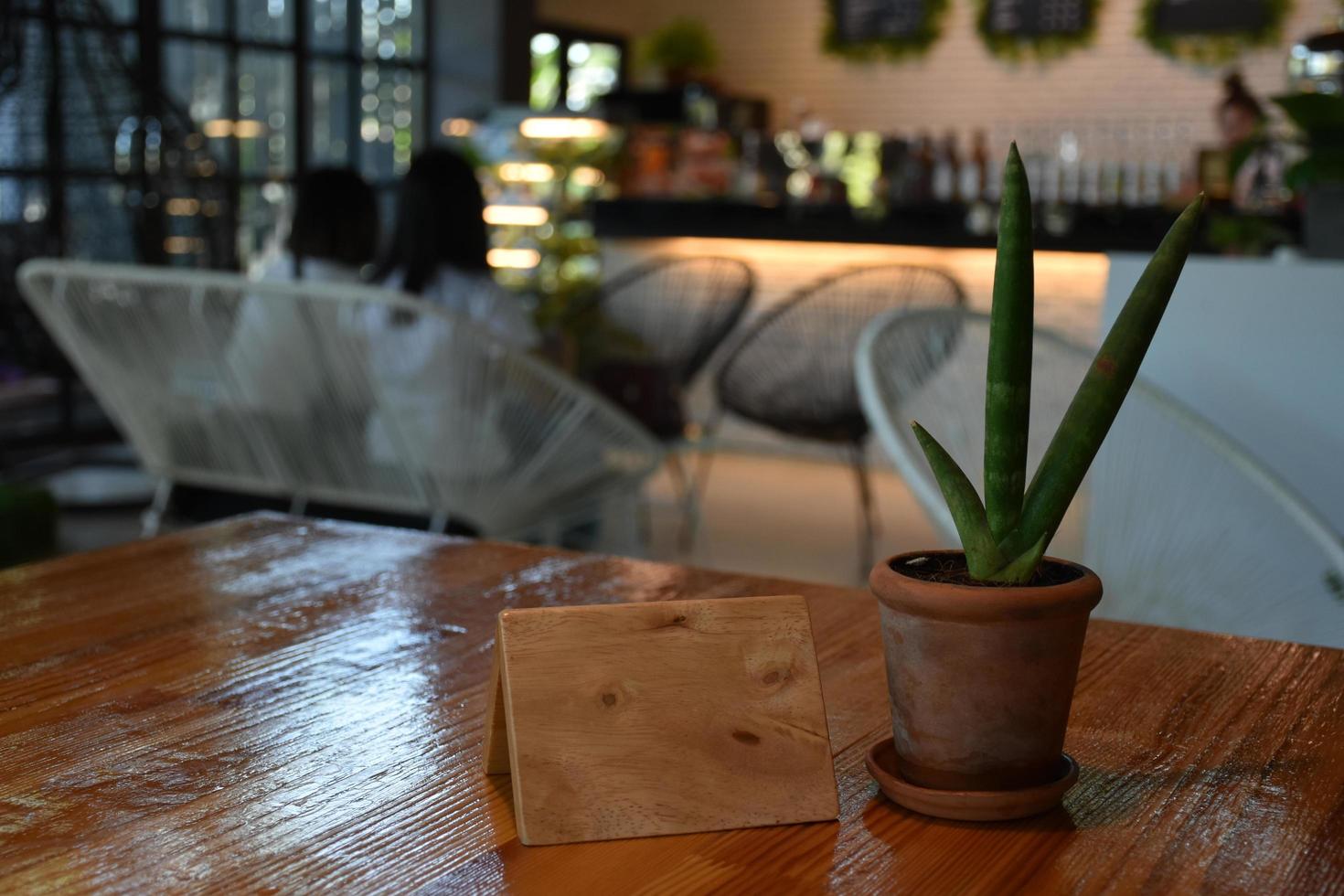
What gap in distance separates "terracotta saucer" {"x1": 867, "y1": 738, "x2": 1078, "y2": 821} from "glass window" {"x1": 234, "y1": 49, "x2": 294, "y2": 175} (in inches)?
290

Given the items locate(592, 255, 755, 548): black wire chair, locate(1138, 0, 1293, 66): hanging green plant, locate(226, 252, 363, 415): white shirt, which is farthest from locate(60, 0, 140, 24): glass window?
locate(1138, 0, 1293, 66): hanging green plant

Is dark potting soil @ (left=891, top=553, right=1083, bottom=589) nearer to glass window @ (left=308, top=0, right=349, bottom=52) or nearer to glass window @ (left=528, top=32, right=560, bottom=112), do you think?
glass window @ (left=308, top=0, right=349, bottom=52)

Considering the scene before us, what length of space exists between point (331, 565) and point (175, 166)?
6301 mm

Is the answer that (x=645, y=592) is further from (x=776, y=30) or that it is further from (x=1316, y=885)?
(x=776, y=30)

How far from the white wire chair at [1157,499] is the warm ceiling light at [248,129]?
6107 millimetres

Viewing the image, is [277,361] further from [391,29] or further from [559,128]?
[391,29]

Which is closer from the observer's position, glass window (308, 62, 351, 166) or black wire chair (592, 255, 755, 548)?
black wire chair (592, 255, 755, 548)

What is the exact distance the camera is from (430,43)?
885 centimetres

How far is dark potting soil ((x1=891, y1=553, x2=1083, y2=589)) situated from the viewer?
76 centimetres

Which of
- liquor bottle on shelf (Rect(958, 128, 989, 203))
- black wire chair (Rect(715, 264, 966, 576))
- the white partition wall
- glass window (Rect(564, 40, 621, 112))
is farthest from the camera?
glass window (Rect(564, 40, 621, 112))

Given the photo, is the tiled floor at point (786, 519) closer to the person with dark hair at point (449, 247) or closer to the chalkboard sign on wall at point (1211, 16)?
the person with dark hair at point (449, 247)

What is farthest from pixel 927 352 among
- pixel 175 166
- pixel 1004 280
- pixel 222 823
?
pixel 175 166

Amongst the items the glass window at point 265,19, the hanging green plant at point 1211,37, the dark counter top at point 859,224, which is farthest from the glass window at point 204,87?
the hanging green plant at point 1211,37

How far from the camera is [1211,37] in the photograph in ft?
27.8
